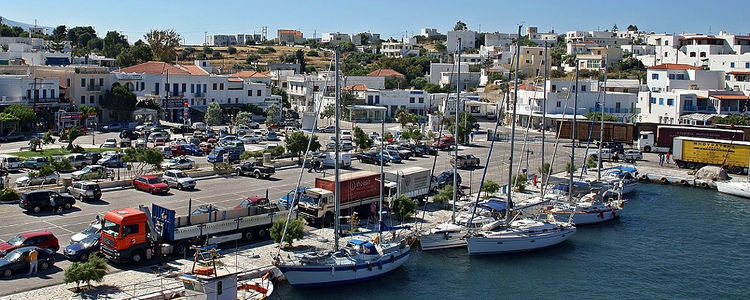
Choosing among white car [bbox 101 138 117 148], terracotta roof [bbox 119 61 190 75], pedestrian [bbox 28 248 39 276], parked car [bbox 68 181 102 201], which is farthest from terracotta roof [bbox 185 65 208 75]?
pedestrian [bbox 28 248 39 276]

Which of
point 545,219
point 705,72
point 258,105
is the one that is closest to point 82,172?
point 545,219

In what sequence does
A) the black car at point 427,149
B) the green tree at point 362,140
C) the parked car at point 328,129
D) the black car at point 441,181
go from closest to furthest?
the black car at point 441,181 < the green tree at point 362,140 < the black car at point 427,149 < the parked car at point 328,129

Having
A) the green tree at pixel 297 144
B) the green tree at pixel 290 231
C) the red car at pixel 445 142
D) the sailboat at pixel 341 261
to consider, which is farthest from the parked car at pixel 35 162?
the red car at pixel 445 142

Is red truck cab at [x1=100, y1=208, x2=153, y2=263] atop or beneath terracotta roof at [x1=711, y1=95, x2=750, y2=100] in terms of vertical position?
beneath

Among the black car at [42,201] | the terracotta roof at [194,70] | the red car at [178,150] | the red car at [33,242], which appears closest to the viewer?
the red car at [33,242]

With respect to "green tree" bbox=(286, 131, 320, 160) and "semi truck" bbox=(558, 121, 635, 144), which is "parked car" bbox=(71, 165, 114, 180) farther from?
"semi truck" bbox=(558, 121, 635, 144)

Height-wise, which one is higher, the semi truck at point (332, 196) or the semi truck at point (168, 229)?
the semi truck at point (332, 196)

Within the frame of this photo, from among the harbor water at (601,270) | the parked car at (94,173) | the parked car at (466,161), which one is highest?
the parked car at (466,161)

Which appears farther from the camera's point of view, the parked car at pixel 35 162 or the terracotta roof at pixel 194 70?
the terracotta roof at pixel 194 70

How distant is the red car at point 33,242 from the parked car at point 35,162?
17.9 m

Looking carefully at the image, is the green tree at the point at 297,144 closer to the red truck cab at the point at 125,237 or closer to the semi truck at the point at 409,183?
the semi truck at the point at 409,183

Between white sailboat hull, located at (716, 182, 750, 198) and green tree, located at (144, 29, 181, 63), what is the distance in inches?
2803

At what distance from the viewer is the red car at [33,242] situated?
23.8 metres

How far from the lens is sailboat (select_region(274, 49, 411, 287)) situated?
23.9m
